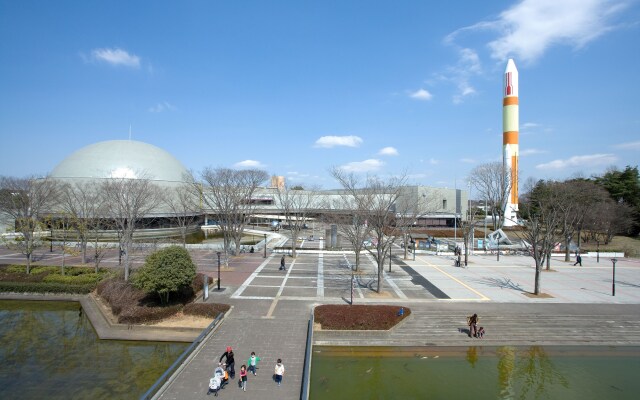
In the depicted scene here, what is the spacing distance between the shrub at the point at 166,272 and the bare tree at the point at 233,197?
11572 millimetres

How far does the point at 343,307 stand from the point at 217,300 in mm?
7118

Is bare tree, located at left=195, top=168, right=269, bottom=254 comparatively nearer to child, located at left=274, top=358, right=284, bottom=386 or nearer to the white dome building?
the white dome building

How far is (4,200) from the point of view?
35.1 metres

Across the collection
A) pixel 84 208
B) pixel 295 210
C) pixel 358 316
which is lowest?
pixel 358 316

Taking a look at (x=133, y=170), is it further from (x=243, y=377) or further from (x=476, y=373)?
(x=476, y=373)

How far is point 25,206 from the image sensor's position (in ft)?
105

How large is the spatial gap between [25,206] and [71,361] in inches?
990

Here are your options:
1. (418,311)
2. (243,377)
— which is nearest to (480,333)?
(418,311)

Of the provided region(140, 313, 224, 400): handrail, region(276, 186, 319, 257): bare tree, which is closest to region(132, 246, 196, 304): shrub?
region(140, 313, 224, 400): handrail

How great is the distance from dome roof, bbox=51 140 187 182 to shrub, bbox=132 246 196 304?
3869 centimetres

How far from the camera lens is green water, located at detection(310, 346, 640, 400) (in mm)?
11867

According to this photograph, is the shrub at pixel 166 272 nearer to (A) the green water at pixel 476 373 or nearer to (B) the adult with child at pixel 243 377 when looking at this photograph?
(A) the green water at pixel 476 373

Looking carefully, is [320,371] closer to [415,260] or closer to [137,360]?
[137,360]

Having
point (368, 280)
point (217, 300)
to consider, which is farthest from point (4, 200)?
point (368, 280)
